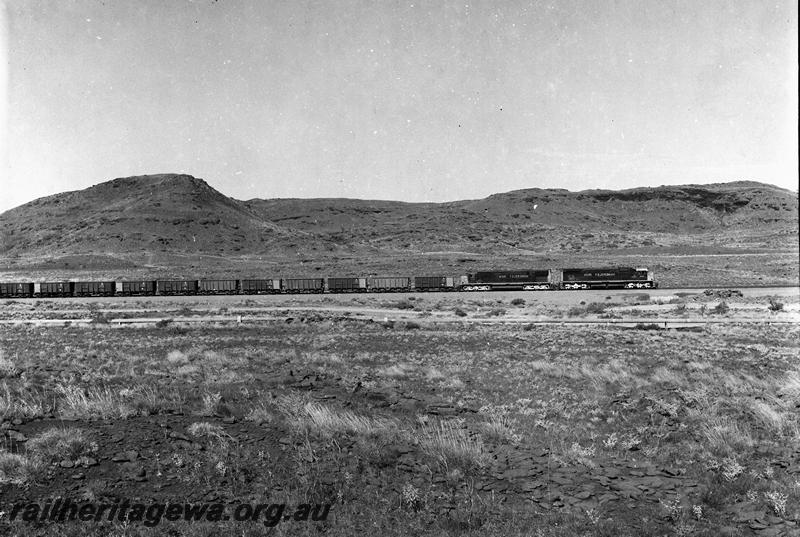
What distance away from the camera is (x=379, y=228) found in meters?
152

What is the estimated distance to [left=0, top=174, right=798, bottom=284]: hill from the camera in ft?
339

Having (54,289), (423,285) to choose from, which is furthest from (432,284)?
(54,289)

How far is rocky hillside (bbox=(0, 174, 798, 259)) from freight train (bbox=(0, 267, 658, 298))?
46.0 m

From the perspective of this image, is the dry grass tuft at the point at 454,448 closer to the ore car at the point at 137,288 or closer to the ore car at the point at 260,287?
the ore car at the point at 260,287

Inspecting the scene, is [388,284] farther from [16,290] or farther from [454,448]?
[454,448]

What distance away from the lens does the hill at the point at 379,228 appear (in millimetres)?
103250

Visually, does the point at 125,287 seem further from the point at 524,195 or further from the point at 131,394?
the point at 524,195

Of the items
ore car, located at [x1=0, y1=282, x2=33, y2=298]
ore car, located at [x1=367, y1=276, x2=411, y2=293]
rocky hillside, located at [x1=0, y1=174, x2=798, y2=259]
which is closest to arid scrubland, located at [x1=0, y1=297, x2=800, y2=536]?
ore car, located at [x1=367, y1=276, x2=411, y2=293]

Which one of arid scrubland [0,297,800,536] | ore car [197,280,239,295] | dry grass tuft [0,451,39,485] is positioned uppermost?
dry grass tuft [0,451,39,485]

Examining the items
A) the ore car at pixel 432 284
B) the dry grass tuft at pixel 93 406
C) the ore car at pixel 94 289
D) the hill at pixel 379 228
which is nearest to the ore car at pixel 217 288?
the ore car at pixel 94 289

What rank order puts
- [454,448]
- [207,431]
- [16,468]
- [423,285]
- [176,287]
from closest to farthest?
[16,468]
[454,448]
[207,431]
[423,285]
[176,287]

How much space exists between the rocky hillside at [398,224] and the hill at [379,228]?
41cm

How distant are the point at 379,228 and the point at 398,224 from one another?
671 centimetres

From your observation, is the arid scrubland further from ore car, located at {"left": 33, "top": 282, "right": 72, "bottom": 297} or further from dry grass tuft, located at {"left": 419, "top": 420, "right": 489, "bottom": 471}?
ore car, located at {"left": 33, "top": 282, "right": 72, "bottom": 297}
